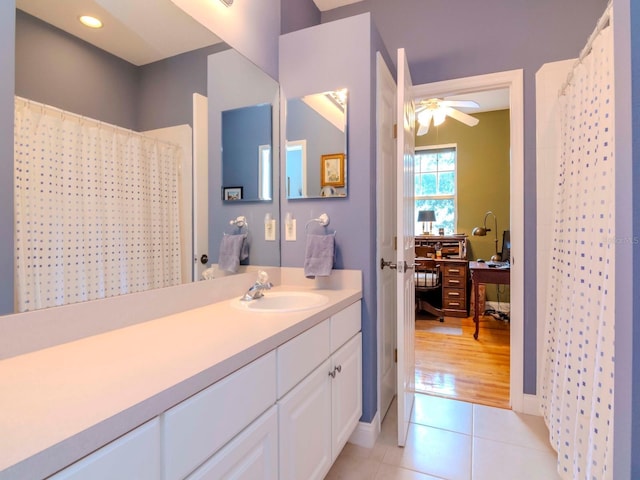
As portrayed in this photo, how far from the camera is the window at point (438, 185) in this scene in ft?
16.6

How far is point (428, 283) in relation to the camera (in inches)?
166

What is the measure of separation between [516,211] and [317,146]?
1.33 meters

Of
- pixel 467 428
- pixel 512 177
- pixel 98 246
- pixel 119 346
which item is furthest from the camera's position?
pixel 512 177

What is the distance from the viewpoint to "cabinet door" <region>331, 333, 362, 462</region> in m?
1.44

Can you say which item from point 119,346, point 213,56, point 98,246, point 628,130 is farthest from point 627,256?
point 213,56

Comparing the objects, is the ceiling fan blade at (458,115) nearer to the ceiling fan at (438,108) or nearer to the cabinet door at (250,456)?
the ceiling fan at (438,108)

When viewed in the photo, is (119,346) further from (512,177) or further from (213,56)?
(512,177)

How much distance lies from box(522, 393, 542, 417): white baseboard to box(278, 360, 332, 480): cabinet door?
144cm

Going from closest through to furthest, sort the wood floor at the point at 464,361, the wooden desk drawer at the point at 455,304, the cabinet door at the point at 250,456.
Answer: the cabinet door at the point at 250,456 < the wood floor at the point at 464,361 < the wooden desk drawer at the point at 455,304

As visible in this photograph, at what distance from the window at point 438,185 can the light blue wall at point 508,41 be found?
304 cm

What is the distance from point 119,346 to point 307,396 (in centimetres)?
65

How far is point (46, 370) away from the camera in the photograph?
0.74 m

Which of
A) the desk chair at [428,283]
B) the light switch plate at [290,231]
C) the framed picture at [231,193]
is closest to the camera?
the framed picture at [231,193]

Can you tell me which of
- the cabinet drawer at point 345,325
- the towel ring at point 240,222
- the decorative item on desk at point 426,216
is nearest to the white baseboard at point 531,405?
the cabinet drawer at point 345,325
